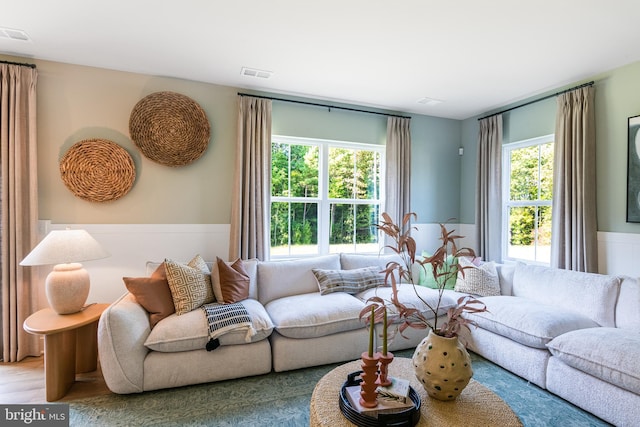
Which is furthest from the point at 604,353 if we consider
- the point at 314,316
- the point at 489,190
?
the point at 489,190

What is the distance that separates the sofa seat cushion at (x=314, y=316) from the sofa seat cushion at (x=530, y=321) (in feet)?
3.49

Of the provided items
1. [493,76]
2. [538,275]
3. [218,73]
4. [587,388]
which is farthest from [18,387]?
[493,76]

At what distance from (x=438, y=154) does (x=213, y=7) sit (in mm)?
3438

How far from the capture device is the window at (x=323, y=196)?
12.6 ft

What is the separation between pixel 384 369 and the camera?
1508mm

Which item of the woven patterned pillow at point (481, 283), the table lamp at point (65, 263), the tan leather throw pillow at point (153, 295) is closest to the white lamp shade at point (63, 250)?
the table lamp at point (65, 263)

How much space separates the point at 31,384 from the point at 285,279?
2055 mm

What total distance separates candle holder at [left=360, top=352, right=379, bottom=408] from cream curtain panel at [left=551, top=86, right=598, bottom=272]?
2.77 metres

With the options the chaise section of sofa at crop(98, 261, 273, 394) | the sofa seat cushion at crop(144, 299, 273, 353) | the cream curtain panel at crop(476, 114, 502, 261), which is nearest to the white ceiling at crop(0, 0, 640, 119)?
the cream curtain panel at crop(476, 114, 502, 261)

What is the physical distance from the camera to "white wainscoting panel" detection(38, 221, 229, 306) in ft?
10.1

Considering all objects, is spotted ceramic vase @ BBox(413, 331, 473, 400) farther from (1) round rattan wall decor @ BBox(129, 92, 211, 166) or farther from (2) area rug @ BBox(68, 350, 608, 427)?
(1) round rattan wall decor @ BBox(129, 92, 211, 166)

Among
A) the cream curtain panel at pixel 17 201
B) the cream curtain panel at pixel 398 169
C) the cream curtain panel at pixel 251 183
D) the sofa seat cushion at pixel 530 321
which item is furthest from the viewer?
the cream curtain panel at pixel 398 169

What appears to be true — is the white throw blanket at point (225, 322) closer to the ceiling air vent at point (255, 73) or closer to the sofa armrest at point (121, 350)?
the sofa armrest at point (121, 350)

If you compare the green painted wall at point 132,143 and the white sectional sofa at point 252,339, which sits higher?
the green painted wall at point 132,143
